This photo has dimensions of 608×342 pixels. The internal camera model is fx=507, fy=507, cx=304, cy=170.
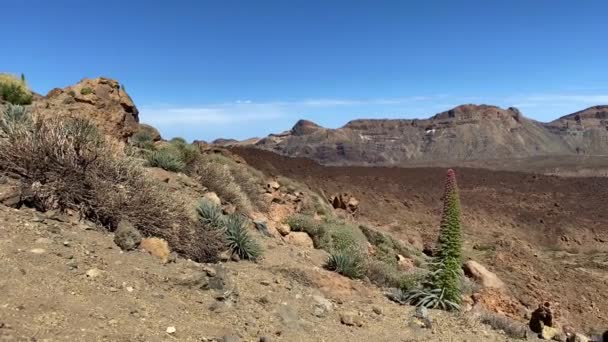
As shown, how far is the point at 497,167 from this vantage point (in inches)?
3784

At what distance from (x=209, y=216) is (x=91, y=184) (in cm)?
204

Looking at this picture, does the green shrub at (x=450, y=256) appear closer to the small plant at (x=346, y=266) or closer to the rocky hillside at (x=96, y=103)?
the small plant at (x=346, y=266)

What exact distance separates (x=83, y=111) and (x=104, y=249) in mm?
6339

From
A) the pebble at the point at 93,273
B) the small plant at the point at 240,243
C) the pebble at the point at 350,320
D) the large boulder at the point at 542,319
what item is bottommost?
the large boulder at the point at 542,319

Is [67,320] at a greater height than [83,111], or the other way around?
[83,111]

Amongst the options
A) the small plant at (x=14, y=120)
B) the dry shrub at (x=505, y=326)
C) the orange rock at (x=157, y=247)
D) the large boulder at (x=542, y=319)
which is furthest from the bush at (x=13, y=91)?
the large boulder at (x=542, y=319)

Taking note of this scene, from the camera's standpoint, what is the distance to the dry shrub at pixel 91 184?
602 centimetres

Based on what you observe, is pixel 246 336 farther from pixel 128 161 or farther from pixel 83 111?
pixel 83 111

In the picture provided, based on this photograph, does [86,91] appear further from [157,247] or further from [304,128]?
[304,128]

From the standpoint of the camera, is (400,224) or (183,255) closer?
(183,255)

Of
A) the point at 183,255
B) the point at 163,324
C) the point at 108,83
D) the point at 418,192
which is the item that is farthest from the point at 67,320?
the point at 418,192

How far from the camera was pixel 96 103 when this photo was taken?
467 inches

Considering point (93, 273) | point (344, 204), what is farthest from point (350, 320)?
point (344, 204)

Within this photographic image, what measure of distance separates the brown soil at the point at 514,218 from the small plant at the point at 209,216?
34.0 feet
